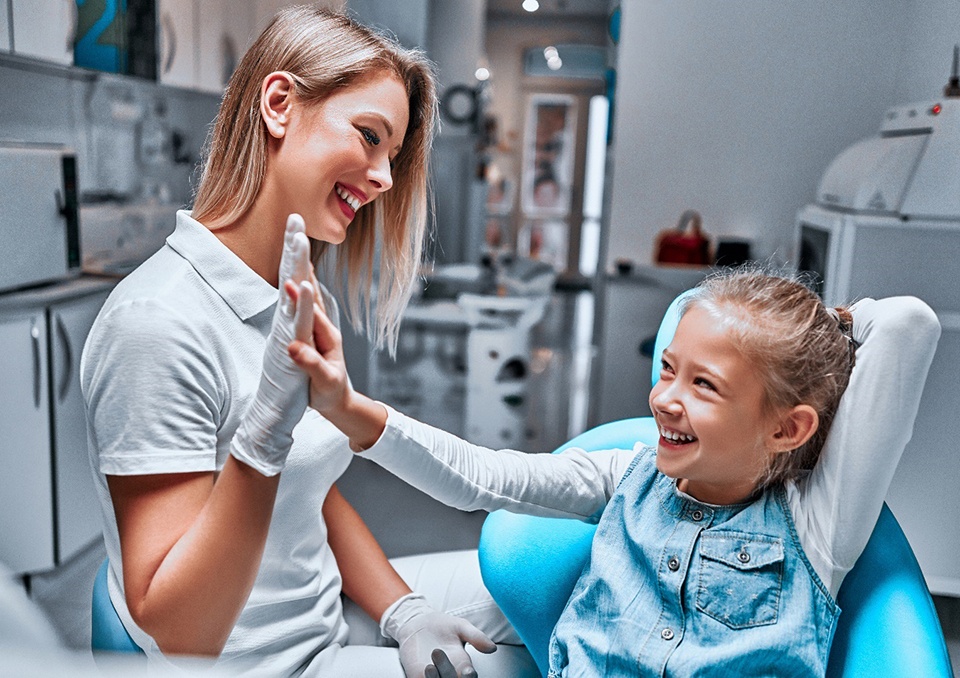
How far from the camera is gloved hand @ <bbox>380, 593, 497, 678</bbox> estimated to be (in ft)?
3.85

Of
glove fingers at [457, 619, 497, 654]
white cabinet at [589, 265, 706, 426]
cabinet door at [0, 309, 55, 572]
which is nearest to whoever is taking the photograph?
glove fingers at [457, 619, 497, 654]

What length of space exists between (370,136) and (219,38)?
10.5 ft

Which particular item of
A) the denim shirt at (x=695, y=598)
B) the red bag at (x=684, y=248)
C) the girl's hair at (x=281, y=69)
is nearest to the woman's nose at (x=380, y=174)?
the girl's hair at (x=281, y=69)

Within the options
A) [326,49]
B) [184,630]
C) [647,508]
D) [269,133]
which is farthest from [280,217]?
[647,508]

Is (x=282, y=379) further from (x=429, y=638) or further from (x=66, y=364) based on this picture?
(x=66, y=364)

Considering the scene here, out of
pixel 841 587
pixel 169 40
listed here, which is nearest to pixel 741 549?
pixel 841 587

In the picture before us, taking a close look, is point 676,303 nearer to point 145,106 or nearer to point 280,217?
point 280,217

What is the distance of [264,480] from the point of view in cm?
92

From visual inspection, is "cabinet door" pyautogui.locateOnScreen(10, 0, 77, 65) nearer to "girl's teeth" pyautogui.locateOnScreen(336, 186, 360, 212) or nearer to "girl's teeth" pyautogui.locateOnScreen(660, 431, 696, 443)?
"girl's teeth" pyautogui.locateOnScreen(336, 186, 360, 212)

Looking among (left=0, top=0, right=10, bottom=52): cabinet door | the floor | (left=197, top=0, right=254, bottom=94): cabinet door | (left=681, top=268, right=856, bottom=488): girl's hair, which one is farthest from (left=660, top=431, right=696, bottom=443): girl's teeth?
(left=197, top=0, right=254, bottom=94): cabinet door

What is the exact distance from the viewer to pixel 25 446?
2.42m

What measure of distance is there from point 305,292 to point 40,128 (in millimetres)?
2688

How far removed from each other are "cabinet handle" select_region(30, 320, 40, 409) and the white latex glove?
5.80 ft

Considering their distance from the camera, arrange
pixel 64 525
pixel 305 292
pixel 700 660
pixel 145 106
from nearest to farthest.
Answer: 1. pixel 305 292
2. pixel 700 660
3. pixel 64 525
4. pixel 145 106
